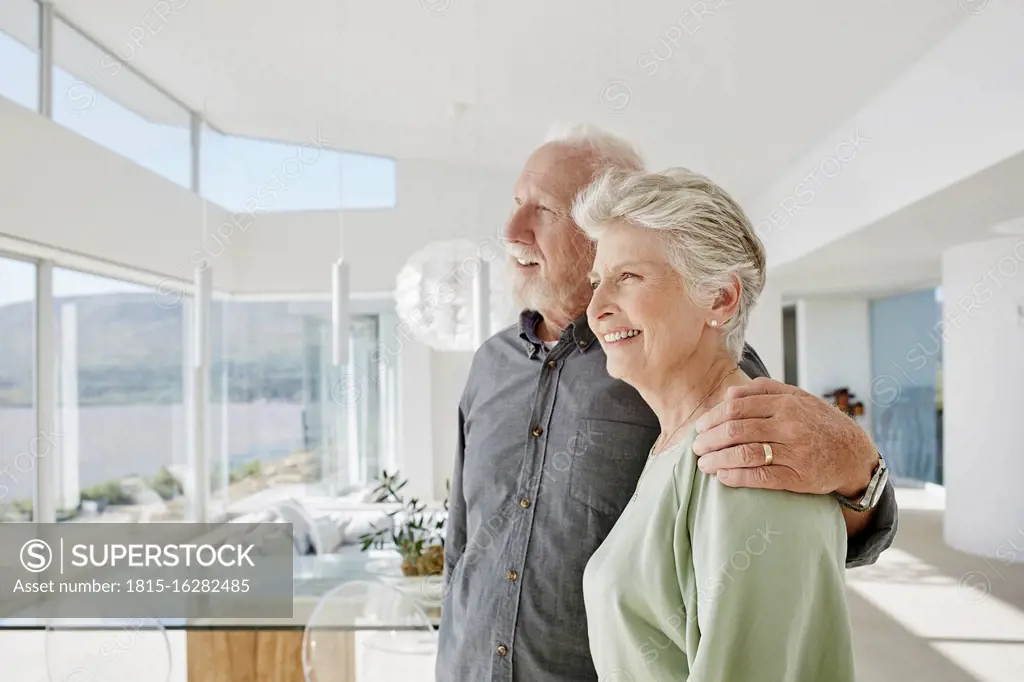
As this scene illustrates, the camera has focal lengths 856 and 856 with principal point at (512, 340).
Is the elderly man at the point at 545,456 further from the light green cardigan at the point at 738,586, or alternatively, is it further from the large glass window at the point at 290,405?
the large glass window at the point at 290,405

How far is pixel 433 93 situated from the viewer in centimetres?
650

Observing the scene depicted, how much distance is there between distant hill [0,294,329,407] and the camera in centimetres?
570

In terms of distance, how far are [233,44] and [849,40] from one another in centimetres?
432

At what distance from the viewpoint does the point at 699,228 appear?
3.37 feet

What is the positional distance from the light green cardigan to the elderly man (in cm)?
32

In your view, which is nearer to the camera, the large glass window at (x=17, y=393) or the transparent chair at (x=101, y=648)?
the transparent chair at (x=101, y=648)

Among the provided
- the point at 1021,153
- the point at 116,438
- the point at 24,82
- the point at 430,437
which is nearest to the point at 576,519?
the point at 1021,153

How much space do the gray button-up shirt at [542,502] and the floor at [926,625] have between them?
4.35 ft

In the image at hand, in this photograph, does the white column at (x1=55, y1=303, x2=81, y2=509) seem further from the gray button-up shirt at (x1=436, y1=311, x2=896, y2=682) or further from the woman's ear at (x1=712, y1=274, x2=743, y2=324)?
the woman's ear at (x1=712, y1=274, x2=743, y2=324)

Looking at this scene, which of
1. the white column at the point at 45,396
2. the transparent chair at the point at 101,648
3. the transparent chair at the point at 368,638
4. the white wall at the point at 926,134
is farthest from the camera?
the white column at the point at 45,396

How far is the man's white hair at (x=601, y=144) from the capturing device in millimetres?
1466

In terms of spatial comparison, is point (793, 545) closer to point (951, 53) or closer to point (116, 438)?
point (951, 53)

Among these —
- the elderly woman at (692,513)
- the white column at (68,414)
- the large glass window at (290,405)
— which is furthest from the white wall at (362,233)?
the elderly woman at (692,513)

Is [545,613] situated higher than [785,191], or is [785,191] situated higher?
[785,191]
